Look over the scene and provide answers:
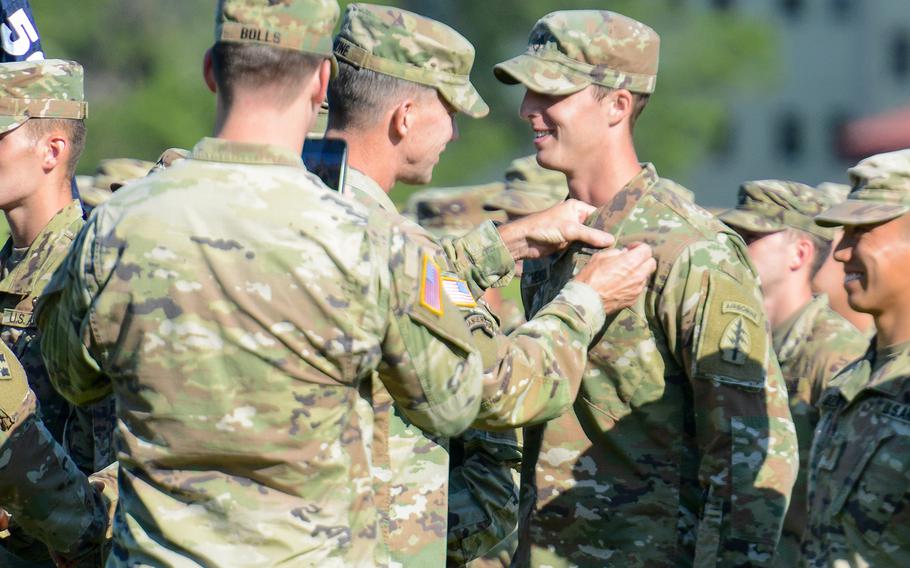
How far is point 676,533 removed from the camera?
4.77 meters

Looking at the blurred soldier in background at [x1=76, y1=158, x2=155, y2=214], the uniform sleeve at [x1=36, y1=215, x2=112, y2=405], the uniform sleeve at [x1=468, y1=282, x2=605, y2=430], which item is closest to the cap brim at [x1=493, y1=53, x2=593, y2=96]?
the uniform sleeve at [x1=468, y1=282, x2=605, y2=430]

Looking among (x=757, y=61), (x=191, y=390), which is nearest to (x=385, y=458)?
(x=191, y=390)

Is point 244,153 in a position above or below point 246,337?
above

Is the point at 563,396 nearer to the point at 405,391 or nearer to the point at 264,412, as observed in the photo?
the point at 405,391

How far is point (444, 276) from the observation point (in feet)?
12.8

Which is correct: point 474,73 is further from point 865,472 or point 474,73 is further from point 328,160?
point 328,160

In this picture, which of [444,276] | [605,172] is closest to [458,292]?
[444,276]

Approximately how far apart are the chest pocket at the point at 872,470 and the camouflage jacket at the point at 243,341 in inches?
63.8

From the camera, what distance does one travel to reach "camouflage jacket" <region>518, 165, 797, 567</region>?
4.53 metres

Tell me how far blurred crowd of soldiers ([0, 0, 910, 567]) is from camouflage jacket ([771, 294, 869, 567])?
1.94 m

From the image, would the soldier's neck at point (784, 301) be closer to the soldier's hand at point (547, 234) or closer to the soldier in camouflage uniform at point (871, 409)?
the soldier in camouflage uniform at point (871, 409)

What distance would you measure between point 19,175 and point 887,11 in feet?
174

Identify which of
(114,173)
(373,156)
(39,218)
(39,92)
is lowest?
(114,173)

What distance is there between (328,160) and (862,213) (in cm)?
176
